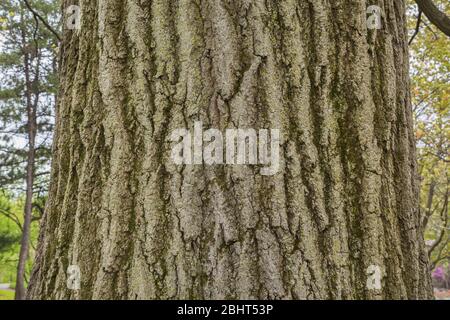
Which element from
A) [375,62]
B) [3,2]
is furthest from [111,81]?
[3,2]

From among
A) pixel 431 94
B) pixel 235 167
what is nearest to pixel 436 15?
pixel 235 167

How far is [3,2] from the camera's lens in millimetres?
13266

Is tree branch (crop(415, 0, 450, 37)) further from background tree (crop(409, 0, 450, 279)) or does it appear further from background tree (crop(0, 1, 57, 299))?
background tree (crop(0, 1, 57, 299))

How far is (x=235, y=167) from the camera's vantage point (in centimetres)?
124

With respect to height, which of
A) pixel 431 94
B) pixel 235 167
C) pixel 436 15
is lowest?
pixel 235 167

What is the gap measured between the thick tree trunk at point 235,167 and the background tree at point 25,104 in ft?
41.8

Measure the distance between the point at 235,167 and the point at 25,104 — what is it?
15063mm

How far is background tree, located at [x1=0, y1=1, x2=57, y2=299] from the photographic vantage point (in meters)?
13.5

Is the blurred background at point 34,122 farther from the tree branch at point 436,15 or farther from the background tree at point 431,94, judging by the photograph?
the tree branch at point 436,15

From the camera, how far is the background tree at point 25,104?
1345 cm

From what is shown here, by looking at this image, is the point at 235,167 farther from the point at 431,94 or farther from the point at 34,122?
the point at 34,122

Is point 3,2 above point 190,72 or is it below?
above
